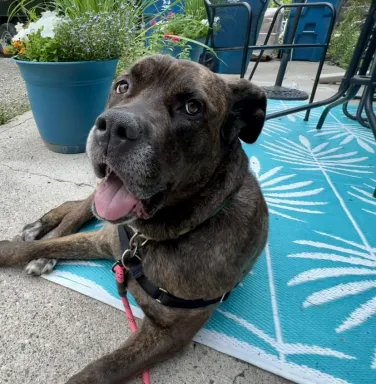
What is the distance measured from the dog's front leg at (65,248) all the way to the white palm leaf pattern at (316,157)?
212cm

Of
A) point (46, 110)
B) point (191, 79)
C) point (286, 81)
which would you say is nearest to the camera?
point (191, 79)

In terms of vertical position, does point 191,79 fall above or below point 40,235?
above

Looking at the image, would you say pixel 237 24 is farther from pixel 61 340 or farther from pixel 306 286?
pixel 61 340

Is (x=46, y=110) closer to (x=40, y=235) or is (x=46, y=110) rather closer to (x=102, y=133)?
(x=40, y=235)

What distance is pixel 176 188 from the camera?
133cm

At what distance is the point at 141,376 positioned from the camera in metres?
1.33

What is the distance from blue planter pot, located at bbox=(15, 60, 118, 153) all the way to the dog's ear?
1682 mm

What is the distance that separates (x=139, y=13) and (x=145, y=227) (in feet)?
9.69

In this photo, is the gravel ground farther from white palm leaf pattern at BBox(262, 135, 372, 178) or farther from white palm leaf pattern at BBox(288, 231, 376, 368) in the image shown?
white palm leaf pattern at BBox(288, 231, 376, 368)

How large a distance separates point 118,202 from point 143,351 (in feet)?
2.03

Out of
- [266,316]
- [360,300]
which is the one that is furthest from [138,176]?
[360,300]

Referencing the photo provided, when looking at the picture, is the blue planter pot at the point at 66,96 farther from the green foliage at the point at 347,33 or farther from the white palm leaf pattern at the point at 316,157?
the green foliage at the point at 347,33

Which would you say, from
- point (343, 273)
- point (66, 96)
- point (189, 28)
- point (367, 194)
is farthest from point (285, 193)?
point (189, 28)

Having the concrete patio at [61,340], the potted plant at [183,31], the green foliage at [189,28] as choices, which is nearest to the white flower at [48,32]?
the potted plant at [183,31]
